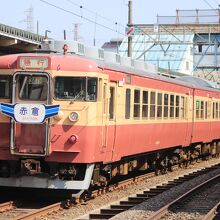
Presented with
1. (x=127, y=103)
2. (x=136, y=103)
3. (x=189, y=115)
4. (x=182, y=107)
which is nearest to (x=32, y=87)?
(x=127, y=103)

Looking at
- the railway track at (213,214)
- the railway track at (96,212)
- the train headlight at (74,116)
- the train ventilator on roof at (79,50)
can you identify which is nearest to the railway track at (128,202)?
the railway track at (96,212)

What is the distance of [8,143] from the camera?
11227 mm

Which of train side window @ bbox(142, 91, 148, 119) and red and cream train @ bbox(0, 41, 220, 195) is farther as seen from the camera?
train side window @ bbox(142, 91, 148, 119)

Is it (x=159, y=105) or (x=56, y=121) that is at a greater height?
(x=159, y=105)

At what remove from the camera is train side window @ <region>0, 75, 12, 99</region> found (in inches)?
448

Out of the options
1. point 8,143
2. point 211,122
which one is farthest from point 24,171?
point 211,122

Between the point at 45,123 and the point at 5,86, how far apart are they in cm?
110

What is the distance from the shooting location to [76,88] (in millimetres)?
11406

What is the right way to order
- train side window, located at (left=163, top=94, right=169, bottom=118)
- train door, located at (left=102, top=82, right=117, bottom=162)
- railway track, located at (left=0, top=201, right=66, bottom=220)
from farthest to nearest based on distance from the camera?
train side window, located at (left=163, top=94, right=169, bottom=118) → train door, located at (left=102, top=82, right=117, bottom=162) → railway track, located at (left=0, top=201, right=66, bottom=220)

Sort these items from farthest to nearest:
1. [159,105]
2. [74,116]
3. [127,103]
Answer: [159,105], [127,103], [74,116]

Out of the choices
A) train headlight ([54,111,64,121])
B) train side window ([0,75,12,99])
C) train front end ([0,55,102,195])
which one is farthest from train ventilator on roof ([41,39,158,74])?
train headlight ([54,111,64,121])

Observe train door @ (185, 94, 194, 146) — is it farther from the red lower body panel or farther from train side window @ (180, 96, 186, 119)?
the red lower body panel

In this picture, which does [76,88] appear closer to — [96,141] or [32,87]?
[32,87]

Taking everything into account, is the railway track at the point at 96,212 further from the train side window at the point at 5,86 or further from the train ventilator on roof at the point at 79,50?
the train ventilator on roof at the point at 79,50
